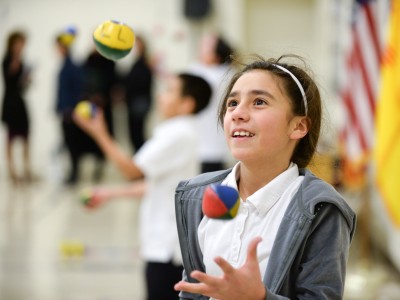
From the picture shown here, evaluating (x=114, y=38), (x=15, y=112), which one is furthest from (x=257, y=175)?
(x=15, y=112)

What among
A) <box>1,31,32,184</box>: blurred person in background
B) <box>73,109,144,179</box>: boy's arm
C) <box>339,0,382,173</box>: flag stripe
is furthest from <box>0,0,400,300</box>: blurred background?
<box>73,109,144,179</box>: boy's arm

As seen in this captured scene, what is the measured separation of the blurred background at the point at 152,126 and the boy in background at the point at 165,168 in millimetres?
565

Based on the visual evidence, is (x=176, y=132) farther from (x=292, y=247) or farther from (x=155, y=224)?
(x=292, y=247)

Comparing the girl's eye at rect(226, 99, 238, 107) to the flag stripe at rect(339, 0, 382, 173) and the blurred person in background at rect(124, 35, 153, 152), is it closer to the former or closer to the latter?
the flag stripe at rect(339, 0, 382, 173)

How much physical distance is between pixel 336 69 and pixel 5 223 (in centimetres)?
506

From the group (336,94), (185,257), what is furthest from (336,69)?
(185,257)

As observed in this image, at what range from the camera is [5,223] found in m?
7.02

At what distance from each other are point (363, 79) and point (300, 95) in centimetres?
408

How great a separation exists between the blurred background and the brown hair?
82 mm

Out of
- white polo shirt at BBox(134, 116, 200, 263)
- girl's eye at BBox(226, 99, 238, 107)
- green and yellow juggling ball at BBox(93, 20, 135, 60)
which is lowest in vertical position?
white polo shirt at BBox(134, 116, 200, 263)

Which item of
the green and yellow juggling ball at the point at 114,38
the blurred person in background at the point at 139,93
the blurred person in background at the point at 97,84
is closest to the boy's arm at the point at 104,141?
the green and yellow juggling ball at the point at 114,38

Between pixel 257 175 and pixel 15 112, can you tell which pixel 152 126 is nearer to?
pixel 15 112

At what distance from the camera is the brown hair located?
5.22 ft

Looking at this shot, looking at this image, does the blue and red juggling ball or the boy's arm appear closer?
the blue and red juggling ball
